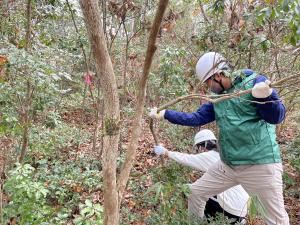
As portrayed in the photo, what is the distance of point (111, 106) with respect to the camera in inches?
77.0

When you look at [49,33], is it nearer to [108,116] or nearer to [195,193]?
[195,193]

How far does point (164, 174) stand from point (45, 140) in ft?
7.54

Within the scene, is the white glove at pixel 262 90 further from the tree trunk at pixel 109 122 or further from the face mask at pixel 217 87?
the tree trunk at pixel 109 122

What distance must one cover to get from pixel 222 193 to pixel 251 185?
1.70ft

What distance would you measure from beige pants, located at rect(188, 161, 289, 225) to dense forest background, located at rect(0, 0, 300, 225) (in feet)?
0.56

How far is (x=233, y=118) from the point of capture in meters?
3.06

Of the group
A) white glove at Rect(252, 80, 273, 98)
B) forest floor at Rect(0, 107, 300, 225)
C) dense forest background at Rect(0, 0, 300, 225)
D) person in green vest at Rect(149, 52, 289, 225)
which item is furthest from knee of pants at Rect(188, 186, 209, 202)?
white glove at Rect(252, 80, 273, 98)

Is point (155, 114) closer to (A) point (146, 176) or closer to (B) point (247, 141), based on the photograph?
(B) point (247, 141)

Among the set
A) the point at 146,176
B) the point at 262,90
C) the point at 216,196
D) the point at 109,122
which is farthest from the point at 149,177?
the point at 109,122

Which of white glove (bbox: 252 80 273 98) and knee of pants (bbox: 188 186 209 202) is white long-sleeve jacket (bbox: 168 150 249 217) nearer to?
knee of pants (bbox: 188 186 209 202)

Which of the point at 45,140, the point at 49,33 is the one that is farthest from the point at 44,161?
the point at 49,33

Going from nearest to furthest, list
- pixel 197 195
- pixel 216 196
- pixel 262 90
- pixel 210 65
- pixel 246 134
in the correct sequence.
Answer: pixel 262 90 → pixel 246 134 → pixel 210 65 → pixel 197 195 → pixel 216 196

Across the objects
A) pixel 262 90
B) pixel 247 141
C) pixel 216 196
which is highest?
pixel 262 90

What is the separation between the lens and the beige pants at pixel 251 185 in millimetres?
2982
